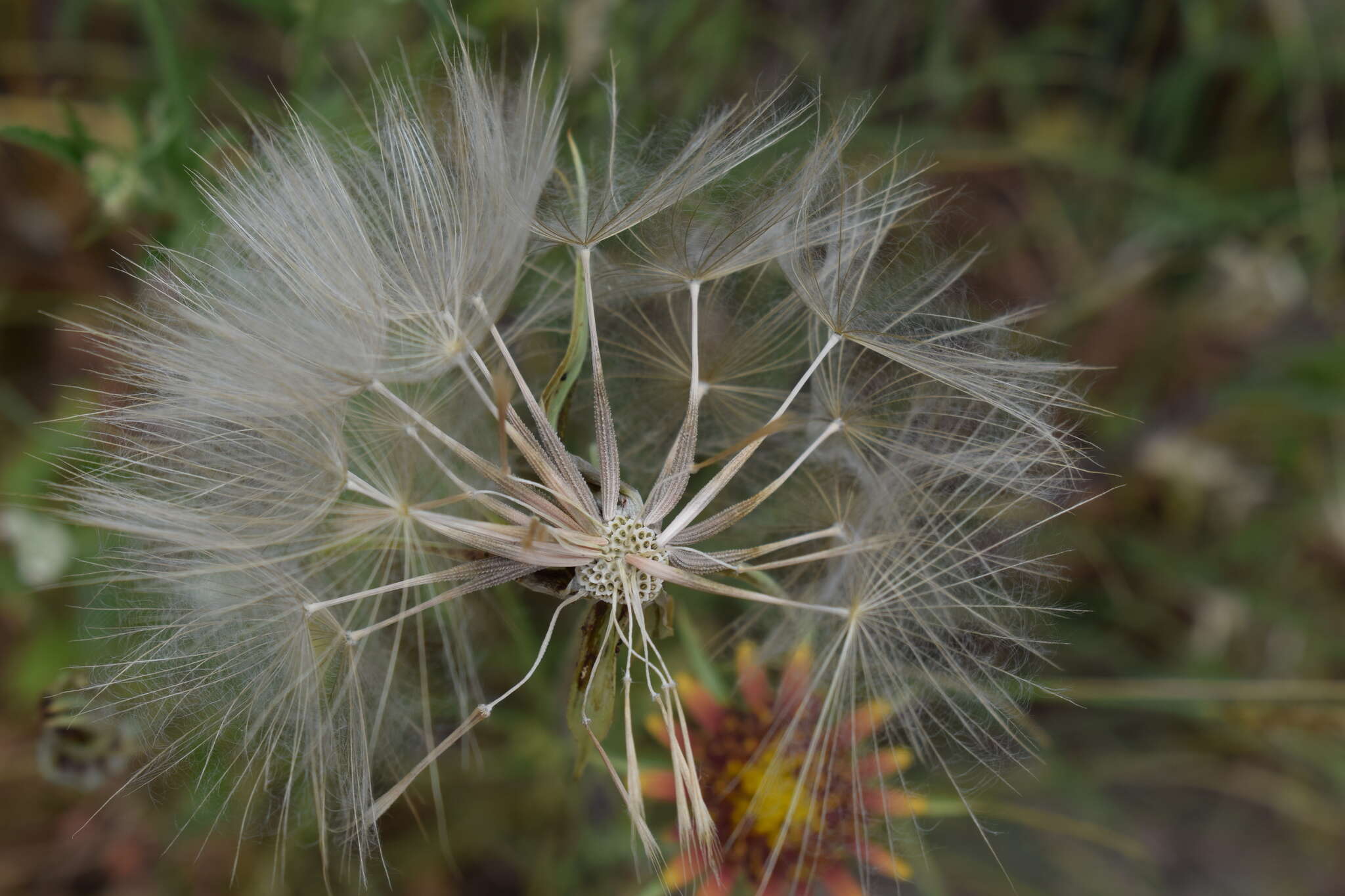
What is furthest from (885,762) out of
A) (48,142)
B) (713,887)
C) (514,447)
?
(48,142)

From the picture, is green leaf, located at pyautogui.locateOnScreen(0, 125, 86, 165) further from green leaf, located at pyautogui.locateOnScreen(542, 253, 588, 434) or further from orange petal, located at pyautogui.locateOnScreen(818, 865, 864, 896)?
orange petal, located at pyautogui.locateOnScreen(818, 865, 864, 896)

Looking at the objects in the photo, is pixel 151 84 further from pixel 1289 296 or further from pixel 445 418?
pixel 1289 296

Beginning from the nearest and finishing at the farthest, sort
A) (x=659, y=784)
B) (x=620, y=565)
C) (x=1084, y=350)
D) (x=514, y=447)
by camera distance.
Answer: (x=620, y=565) < (x=514, y=447) < (x=659, y=784) < (x=1084, y=350)

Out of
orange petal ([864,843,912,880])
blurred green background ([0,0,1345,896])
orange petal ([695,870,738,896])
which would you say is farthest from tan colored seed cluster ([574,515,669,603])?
blurred green background ([0,0,1345,896])

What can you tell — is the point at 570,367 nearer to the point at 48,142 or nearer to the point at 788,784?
the point at 788,784

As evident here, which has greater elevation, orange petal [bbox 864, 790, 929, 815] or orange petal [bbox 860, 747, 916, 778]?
orange petal [bbox 860, 747, 916, 778]

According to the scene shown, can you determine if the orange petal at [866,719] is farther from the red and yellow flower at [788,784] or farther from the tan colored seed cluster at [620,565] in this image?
the tan colored seed cluster at [620,565]

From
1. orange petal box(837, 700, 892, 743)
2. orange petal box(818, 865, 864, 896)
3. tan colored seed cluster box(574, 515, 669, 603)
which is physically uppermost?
tan colored seed cluster box(574, 515, 669, 603)
